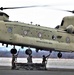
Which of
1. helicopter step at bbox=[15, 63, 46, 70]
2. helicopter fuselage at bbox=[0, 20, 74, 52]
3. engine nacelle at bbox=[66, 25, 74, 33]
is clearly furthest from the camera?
engine nacelle at bbox=[66, 25, 74, 33]

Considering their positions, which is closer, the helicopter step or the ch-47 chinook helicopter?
the ch-47 chinook helicopter

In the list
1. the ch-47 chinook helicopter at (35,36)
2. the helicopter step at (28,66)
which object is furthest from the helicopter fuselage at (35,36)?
the helicopter step at (28,66)

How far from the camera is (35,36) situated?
42.5 metres

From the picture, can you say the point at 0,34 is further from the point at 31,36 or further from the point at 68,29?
the point at 68,29

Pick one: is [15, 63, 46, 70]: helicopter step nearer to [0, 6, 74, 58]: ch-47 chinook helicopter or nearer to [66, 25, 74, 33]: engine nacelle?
[0, 6, 74, 58]: ch-47 chinook helicopter

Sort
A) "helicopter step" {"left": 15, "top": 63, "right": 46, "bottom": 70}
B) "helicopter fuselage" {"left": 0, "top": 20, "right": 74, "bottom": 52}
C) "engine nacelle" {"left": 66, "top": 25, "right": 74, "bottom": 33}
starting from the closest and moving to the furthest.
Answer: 1. "helicopter fuselage" {"left": 0, "top": 20, "right": 74, "bottom": 52}
2. "helicopter step" {"left": 15, "top": 63, "right": 46, "bottom": 70}
3. "engine nacelle" {"left": 66, "top": 25, "right": 74, "bottom": 33}

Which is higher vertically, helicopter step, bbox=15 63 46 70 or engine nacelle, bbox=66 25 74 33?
engine nacelle, bbox=66 25 74 33

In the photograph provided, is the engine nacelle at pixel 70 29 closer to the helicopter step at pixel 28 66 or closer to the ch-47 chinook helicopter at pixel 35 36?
the ch-47 chinook helicopter at pixel 35 36

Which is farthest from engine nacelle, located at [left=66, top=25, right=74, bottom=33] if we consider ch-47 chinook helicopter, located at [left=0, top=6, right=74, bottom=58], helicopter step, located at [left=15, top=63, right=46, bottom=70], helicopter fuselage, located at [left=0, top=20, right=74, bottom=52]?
helicopter step, located at [left=15, top=63, right=46, bottom=70]

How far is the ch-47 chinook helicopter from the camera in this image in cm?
4093

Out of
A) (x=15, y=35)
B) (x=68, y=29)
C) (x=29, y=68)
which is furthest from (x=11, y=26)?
(x=68, y=29)

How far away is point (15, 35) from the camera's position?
4109 centimetres

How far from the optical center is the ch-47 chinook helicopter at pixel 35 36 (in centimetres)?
4093

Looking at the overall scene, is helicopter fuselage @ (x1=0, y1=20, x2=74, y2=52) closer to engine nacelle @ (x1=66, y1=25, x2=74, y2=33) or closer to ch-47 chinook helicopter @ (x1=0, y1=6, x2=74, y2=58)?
ch-47 chinook helicopter @ (x1=0, y1=6, x2=74, y2=58)
